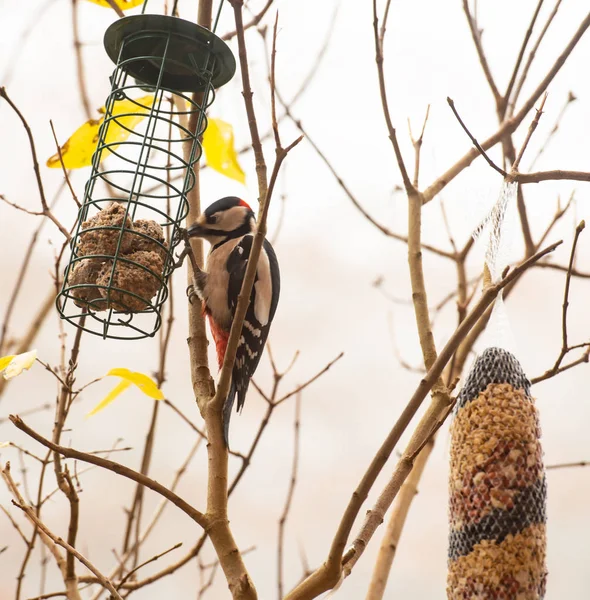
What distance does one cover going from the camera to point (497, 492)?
1.58 m

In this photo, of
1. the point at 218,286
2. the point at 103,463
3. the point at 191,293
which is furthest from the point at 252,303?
the point at 103,463

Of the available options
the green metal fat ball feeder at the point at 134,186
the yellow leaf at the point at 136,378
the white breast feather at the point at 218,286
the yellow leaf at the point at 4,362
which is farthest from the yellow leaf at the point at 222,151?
the white breast feather at the point at 218,286

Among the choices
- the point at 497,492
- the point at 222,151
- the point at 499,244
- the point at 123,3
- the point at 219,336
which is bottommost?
the point at 497,492

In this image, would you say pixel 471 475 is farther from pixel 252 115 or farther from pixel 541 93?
pixel 541 93

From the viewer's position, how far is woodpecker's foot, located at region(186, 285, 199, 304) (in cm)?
242

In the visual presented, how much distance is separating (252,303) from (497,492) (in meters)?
1.43

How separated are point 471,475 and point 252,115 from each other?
0.88 metres

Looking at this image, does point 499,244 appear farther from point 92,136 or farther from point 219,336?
point 219,336

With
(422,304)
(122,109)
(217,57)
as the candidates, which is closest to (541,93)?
(422,304)

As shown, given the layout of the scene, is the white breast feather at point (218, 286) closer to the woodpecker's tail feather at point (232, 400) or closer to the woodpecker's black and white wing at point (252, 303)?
the woodpecker's black and white wing at point (252, 303)

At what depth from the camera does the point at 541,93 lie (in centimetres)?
234

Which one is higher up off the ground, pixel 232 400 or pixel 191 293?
pixel 191 293

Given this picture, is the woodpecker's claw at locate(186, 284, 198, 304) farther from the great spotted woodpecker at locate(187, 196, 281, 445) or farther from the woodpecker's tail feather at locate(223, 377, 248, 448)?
the woodpecker's tail feather at locate(223, 377, 248, 448)

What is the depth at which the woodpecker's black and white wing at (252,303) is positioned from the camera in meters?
2.71
